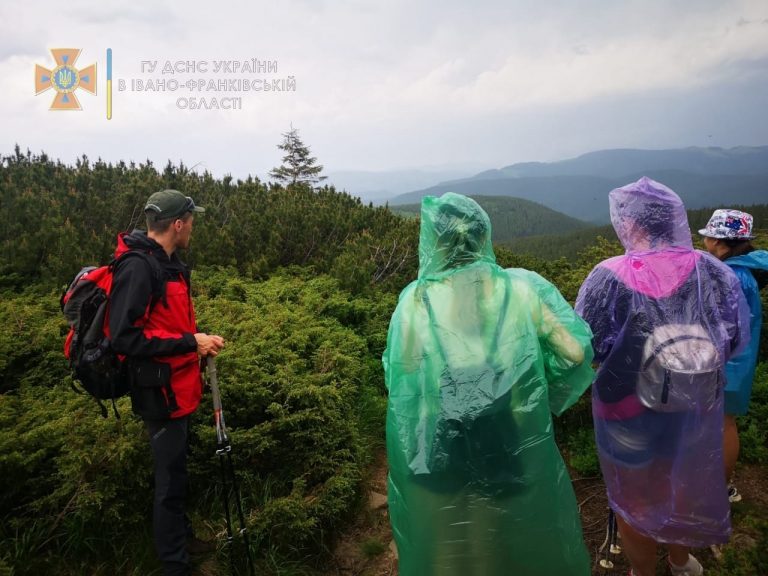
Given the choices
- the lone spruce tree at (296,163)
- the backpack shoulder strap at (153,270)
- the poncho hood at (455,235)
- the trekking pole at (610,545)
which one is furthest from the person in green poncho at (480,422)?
the lone spruce tree at (296,163)

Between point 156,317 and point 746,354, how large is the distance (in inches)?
127

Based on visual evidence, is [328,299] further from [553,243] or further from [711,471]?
[553,243]

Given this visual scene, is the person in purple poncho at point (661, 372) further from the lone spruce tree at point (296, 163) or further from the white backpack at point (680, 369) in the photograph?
the lone spruce tree at point (296, 163)

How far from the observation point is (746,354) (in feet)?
8.39

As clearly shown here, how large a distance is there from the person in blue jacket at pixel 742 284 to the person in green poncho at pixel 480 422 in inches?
53.8

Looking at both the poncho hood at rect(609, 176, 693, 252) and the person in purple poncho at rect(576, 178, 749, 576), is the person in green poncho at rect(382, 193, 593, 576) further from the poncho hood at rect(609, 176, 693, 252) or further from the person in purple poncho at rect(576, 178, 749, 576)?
the poncho hood at rect(609, 176, 693, 252)

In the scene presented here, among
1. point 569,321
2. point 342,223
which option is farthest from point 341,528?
point 342,223

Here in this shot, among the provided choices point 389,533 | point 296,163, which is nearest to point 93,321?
point 389,533

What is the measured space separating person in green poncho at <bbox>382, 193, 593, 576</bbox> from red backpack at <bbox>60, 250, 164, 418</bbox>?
1369 millimetres

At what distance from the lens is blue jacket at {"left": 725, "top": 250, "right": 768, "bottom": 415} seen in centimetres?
257

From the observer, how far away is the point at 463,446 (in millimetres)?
1735

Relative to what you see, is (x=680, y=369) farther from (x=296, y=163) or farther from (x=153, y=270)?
(x=296, y=163)

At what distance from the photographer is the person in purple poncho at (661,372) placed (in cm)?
205

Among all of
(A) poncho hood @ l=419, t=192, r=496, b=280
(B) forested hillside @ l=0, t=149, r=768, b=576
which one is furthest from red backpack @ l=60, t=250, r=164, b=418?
(A) poncho hood @ l=419, t=192, r=496, b=280
